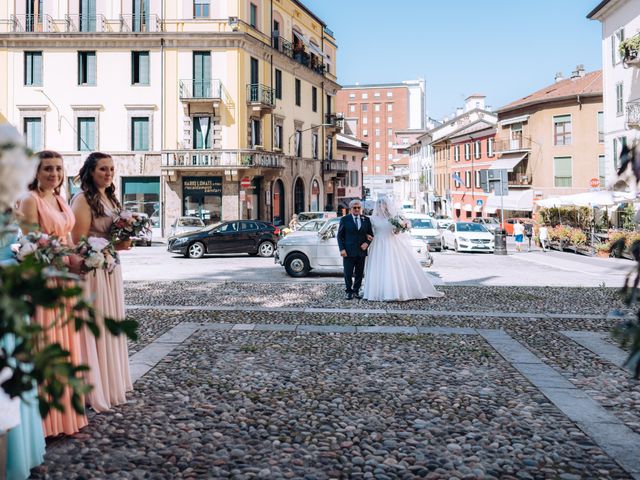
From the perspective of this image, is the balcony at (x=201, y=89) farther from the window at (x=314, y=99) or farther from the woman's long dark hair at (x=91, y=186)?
the woman's long dark hair at (x=91, y=186)

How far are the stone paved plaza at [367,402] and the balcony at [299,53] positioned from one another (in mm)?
33023

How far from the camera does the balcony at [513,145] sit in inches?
1848

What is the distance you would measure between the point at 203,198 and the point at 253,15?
11832 mm

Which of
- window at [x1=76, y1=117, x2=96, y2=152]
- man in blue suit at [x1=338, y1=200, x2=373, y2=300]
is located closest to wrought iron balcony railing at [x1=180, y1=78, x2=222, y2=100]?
window at [x1=76, y1=117, x2=96, y2=152]

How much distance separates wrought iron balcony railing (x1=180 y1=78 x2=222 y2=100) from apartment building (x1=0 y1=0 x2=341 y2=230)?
0.19 feet

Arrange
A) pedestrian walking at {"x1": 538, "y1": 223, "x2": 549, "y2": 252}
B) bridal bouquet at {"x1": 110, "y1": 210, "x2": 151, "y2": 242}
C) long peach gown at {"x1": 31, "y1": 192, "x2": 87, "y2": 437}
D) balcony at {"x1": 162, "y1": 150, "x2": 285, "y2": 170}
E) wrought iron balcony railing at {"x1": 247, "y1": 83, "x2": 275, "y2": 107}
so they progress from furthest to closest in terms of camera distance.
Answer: wrought iron balcony railing at {"x1": 247, "y1": 83, "x2": 275, "y2": 107}, balcony at {"x1": 162, "y1": 150, "x2": 285, "y2": 170}, pedestrian walking at {"x1": 538, "y1": 223, "x2": 549, "y2": 252}, bridal bouquet at {"x1": 110, "y1": 210, "x2": 151, "y2": 242}, long peach gown at {"x1": 31, "y1": 192, "x2": 87, "y2": 437}

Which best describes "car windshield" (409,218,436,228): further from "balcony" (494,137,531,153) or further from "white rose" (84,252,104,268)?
"white rose" (84,252,104,268)

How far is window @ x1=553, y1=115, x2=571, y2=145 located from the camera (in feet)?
142

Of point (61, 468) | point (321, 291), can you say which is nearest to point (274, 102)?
point (321, 291)

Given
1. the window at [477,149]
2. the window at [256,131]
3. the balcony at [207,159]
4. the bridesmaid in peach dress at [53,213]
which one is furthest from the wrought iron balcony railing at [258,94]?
the bridesmaid in peach dress at [53,213]

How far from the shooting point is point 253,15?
36.3 metres

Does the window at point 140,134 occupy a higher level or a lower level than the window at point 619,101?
lower

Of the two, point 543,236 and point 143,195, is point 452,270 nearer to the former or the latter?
point 543,236

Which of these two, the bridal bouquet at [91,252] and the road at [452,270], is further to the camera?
the road at [452,270]
